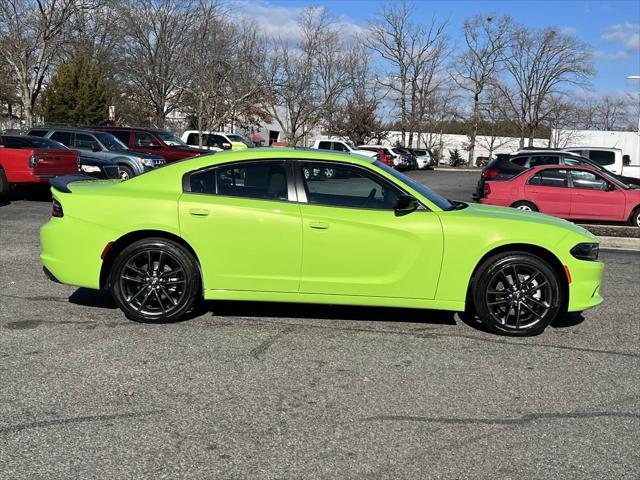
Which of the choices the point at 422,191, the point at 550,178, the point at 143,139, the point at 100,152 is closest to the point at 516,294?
the point at 422,191

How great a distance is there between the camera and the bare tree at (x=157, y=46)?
32375 mm

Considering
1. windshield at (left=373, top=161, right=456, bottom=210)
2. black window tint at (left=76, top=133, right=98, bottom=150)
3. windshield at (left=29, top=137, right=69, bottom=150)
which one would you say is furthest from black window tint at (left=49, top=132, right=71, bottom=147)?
windshield at (left=373, top=161, right=456, bottom=210)

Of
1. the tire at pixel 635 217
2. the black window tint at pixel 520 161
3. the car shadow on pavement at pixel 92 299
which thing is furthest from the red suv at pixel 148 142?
the car shadow on pavement at pixel 92 299

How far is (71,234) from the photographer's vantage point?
18.3 ft

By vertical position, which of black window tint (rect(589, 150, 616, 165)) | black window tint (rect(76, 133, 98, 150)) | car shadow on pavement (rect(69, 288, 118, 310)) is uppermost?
black window tint (rect(76, 133, 98, 150))

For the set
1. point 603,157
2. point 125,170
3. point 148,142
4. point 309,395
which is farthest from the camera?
point 603,157

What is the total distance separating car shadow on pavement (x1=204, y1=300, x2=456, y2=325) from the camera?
5.95 metres

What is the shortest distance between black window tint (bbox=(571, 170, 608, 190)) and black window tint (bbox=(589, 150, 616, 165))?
33.7 ft

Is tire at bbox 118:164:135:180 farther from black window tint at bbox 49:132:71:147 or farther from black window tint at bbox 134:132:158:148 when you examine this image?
black window tint at bbox 134:132:158:148

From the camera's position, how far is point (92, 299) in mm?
6355

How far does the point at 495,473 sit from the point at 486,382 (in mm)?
1259

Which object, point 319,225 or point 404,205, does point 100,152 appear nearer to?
point 319,225

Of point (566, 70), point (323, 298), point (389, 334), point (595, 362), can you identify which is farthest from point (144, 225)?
point (566, 70)

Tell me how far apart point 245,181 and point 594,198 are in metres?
10.4
